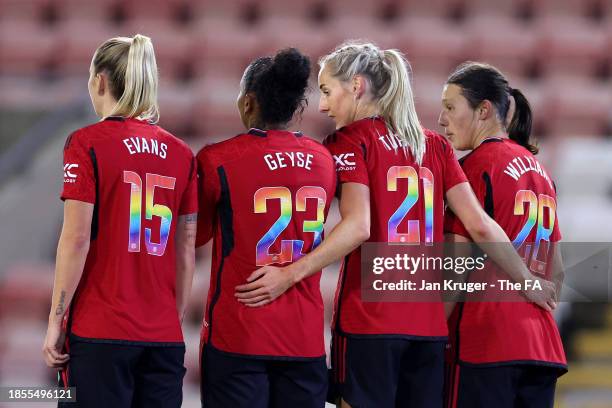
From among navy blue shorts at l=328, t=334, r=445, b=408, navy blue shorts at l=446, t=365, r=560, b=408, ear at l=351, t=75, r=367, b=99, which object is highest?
ear at l=351, t=75, r=367, b=99

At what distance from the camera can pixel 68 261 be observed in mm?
1875

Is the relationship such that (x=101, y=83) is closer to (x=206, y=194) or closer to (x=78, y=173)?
(x=78, y=173)

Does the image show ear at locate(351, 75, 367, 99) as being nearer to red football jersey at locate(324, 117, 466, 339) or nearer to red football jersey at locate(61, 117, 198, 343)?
red football jersey at locate(324, 117, 466, 339)

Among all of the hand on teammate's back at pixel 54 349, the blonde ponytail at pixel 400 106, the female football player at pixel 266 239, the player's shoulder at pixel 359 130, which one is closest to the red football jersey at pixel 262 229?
the female football player at pixel 266 239

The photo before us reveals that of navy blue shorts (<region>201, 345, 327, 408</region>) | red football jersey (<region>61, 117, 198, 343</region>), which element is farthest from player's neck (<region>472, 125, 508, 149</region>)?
red football jersey (<region>61, 117, 198, 343</region>)

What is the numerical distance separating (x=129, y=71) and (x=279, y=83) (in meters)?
0.33

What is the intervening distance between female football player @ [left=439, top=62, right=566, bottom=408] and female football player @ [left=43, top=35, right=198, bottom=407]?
2.23 ft

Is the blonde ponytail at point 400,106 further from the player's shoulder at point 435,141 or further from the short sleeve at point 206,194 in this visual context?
the short sleeve at point 206,194

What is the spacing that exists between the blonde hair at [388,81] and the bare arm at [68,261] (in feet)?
2.20

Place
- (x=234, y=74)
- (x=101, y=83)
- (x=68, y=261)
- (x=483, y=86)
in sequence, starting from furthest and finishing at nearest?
(x=234, y=74) → (x=483, y=86) → (x=101, y=83) → (x=68, y=261)

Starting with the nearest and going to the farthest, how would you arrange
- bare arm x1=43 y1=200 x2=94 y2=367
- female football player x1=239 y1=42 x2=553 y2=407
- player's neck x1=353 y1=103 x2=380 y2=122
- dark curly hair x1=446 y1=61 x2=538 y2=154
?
1. bare arm x1=43 y1=200 x2=94 y2=367
2. female football player x1=239 y1=42 x2=553 y2=407
3. player's neck x1=353 y1=103 x2=380 y2=122
4. dark curly hair x1=446 y1=61 x2=538 y2=154

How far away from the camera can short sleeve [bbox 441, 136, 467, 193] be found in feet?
7.20

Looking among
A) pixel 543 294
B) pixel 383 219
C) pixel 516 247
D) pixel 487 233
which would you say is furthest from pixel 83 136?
pixel 543 294

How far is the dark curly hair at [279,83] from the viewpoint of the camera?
81.0 inches
